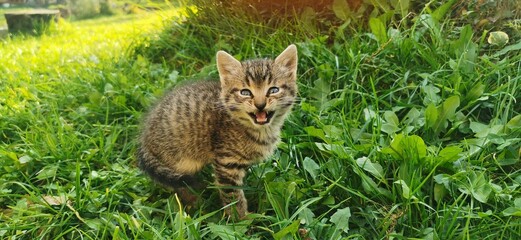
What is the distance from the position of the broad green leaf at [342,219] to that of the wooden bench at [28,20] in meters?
7.48

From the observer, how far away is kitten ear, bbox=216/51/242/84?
8.77ft

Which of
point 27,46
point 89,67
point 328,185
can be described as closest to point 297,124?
point 328,185

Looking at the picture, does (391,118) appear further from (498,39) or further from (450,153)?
(498,39)

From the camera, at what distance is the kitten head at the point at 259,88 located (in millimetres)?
2533

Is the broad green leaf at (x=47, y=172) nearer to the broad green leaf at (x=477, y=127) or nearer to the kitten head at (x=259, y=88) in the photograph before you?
the kitten head at (x=259, y=88)

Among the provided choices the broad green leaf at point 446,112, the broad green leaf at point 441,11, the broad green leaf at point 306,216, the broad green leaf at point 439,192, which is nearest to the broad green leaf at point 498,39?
the broad green leaf at point 441,11

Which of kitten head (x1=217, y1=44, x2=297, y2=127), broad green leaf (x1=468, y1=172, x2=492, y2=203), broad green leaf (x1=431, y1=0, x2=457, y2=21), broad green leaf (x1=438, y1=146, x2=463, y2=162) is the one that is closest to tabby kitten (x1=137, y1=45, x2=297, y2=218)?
kitten head (x1=217, y1=44, x2=297, y2=127)

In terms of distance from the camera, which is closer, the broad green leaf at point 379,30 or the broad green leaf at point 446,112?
the broad green leaf at point 446,112

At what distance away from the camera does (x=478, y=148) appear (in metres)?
2.55

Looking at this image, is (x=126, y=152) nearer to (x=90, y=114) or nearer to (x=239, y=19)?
(x=90, y=114)

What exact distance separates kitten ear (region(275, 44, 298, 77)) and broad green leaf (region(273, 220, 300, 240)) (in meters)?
0.91

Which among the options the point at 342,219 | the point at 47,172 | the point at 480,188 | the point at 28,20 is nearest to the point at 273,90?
the point at 342,219

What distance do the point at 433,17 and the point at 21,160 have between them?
290cm

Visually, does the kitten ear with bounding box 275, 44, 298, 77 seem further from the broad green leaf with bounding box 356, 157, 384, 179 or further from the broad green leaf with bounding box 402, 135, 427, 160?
the broad green leaf with bounding box 402, 135, 427, 160
